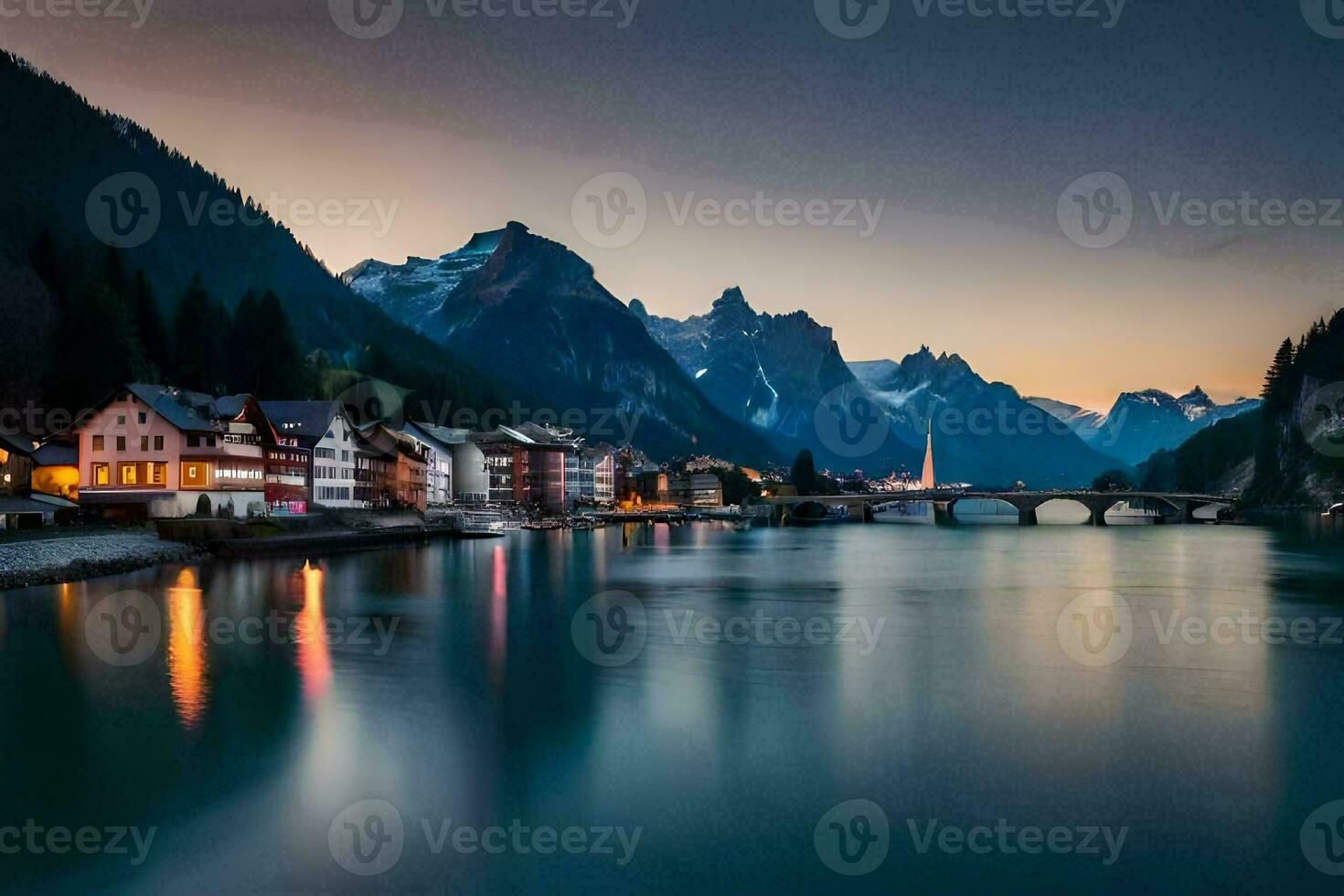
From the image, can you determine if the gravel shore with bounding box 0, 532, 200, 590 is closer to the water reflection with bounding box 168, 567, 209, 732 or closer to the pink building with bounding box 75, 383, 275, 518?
the water reflection with bounding box 168, 567, 209, 732

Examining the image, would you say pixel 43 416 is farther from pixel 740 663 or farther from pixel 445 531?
pixel 740 663

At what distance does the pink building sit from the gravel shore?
21.8ft

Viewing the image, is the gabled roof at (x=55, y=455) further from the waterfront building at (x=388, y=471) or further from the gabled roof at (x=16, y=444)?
the waterfront building at (x=388, y=471)

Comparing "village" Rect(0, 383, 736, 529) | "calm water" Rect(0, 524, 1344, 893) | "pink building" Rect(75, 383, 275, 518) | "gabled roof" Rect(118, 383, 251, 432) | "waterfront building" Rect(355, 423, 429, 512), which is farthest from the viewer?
"waterfront building" Rect(355, 423, 429, 512)

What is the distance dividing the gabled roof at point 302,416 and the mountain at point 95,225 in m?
14.4

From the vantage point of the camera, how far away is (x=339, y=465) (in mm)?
96188

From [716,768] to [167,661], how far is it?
20.2m

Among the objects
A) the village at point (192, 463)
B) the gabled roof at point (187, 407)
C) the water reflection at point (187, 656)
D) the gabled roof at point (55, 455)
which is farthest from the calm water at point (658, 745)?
the gabled roof at point (55, 455)

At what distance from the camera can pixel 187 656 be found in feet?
108

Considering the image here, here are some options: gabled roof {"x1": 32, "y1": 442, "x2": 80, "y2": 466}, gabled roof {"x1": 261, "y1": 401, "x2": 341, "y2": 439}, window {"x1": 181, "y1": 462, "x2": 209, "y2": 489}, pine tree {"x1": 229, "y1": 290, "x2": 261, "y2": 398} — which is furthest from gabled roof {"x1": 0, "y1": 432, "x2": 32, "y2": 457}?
pine tree {"x1": 229, "y1": 290, "x2": 261, "y2": 398}

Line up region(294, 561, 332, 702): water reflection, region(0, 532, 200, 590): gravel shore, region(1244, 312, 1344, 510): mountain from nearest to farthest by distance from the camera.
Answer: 1. region(294, 561, 332, 702): water reflection
2. region(0, 532, 200, 590): gravel shore
3. region(1244, 312, 1344, 510): mountain

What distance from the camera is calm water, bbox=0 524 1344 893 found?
53.8ft

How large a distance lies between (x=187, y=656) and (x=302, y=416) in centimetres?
6195

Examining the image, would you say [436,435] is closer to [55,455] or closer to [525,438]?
[525,438]
